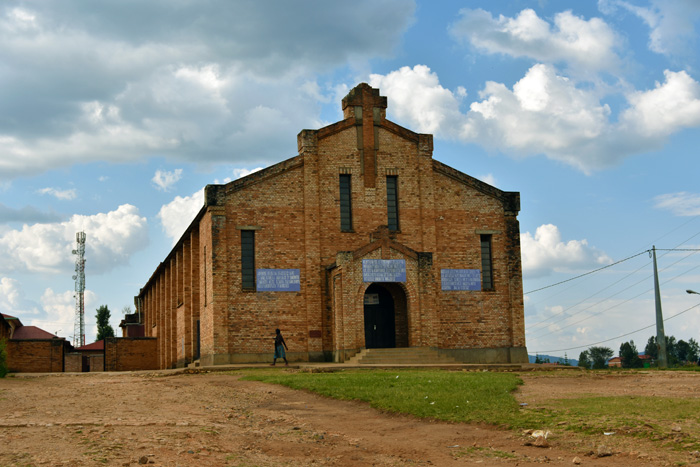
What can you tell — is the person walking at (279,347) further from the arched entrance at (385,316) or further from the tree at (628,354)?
the tree at (628,354)

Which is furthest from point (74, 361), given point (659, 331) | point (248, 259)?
point (659, 331)

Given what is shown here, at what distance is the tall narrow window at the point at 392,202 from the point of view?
1346 inches

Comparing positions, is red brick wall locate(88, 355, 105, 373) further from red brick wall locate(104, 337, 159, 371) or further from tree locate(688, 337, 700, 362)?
tree locate(688, 337, 700, 362)

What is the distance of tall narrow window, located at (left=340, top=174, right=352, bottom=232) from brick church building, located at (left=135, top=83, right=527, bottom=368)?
55 millimetres

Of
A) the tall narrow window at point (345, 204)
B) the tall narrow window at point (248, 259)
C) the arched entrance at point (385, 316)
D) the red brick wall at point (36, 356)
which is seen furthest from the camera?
the red brick wall at point (36, 356)

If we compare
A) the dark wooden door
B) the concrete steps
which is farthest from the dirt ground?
the dark wooden door

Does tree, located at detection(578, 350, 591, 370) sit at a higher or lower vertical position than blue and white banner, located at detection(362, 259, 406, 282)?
lower

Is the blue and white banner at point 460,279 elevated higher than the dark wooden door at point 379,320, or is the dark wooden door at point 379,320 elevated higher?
the blue and white banner at point 460,279

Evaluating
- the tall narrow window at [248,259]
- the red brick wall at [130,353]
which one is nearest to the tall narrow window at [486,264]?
the tall narrow window at [248,259]

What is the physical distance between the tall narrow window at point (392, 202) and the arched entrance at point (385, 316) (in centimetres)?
290

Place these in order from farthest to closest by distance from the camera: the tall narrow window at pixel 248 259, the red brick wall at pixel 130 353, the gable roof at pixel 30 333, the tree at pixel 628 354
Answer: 1. the tree at pixel 628 354
2. the gable roof at pixel 30 333
3. the red brick wall at pixel 130 353
4. the tall narrow window at pixel 248 259

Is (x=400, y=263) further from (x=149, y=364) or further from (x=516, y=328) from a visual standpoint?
(x=149, y=364)

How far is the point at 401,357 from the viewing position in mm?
30578

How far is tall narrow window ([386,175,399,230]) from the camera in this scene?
1346 inches
